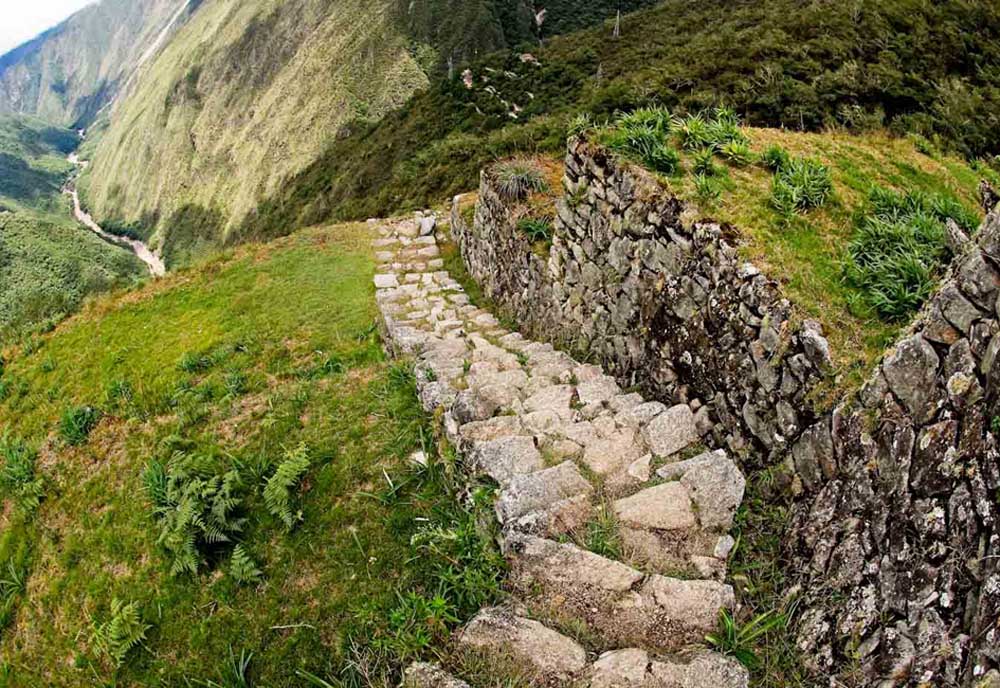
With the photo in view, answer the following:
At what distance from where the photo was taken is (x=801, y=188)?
25.1 feet

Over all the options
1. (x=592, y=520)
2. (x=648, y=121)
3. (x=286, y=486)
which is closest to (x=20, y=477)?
(x=286, y=486)

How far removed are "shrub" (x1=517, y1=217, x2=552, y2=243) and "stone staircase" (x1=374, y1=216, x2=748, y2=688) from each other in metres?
4.16

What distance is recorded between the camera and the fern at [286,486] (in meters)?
7.23

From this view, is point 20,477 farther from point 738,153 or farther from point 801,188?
point 801,188

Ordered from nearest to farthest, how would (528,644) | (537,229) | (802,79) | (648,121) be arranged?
(528,644), (648,121), (537,229), (802,79)

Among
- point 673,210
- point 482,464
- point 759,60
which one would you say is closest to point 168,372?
point 482,464

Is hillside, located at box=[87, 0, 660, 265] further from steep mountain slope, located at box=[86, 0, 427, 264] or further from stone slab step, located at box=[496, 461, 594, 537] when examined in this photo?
stone slab step, located at box=[496, 461, 594, 537]

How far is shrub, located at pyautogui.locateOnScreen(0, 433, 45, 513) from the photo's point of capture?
30.2 feet

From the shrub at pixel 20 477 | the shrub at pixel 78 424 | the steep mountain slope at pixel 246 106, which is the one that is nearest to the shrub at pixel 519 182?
the shrub at pixel 78 424

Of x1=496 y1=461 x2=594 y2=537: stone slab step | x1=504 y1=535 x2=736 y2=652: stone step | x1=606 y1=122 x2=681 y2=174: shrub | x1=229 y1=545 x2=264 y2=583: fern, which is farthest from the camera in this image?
x1=606 y1=122 x2=681 y2=174: shrub

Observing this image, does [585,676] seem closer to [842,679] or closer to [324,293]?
[842,679]

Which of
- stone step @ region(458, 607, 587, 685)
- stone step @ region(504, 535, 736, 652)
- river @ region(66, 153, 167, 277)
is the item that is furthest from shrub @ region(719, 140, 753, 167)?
river @ region(66, 153, 167, 277)

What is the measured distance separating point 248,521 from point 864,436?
23.4 ft

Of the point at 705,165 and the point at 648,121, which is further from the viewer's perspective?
the point at 648,121
